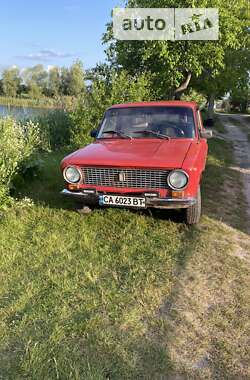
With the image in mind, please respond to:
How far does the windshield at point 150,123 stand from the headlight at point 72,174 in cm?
114

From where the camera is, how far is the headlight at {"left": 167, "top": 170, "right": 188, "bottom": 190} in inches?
180

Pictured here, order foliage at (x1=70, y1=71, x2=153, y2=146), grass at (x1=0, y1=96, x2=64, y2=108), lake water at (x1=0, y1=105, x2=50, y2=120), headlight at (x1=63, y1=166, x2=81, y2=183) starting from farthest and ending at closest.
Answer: foliage at (x1=70, y1=71, x2=153, y2=146) → grass at (x1=0, y1=96, x2=64, y2=108) → lake water at (x1=0, y1=105, x2=50, y2=120) → headlight at (x1=63, y1=166, x2=81, y2=183)

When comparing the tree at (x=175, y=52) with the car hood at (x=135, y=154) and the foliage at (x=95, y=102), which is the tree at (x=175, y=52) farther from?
the car hood at (x=135, y=154)

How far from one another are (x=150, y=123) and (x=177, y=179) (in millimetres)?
1580

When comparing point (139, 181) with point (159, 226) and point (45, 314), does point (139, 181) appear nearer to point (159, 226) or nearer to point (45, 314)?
point (159, 226)

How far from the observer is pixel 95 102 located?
10.8 metres

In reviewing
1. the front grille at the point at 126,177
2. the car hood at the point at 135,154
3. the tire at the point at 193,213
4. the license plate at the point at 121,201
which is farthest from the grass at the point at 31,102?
the tire at the point at 193,213

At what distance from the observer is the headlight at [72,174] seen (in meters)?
5.03

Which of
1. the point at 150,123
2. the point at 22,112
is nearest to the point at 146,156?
the point at 150,123

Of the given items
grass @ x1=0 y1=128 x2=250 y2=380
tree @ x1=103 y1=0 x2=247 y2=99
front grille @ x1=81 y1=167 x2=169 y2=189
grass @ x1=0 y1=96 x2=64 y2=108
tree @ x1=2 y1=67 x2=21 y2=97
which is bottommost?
grass @ x1=0 y1=128 x2=250 y2=380

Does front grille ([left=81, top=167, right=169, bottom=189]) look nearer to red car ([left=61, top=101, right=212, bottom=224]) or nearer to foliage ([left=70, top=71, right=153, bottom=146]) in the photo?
red car ([left=61, top=101, right=212, bottom=224])

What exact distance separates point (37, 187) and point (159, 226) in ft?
9.46

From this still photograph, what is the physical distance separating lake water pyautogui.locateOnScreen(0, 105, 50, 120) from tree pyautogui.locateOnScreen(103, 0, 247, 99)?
4393 millimetres

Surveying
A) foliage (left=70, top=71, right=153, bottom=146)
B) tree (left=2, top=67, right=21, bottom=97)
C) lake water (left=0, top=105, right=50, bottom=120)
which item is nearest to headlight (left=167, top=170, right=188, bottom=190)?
lake water (left=0, top=105, right=50, bottom=120)
